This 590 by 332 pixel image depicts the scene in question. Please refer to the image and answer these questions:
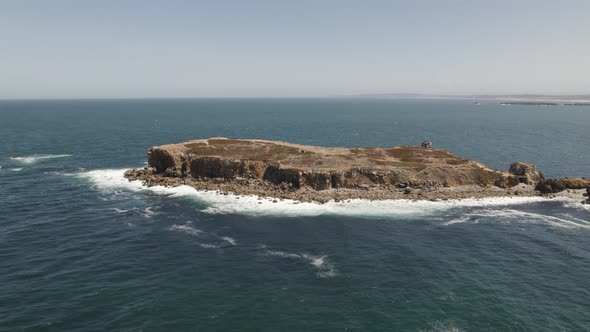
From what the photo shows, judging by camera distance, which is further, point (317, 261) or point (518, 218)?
point (518, 218)

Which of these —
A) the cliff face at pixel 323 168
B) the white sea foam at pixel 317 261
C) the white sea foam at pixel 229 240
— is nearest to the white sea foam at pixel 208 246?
the white sea foam at pixel 229 240

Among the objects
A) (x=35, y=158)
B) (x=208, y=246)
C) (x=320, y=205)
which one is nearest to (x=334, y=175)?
(x=320, y=205)

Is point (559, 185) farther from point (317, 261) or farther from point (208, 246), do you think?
point (208, 246)

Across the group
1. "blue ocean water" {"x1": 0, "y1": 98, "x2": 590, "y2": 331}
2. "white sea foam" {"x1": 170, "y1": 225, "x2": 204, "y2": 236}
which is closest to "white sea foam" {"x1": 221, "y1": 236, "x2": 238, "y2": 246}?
"blue ocean water" {"x1": 0, "y1": 98, "x2": 590, "y2": 331}

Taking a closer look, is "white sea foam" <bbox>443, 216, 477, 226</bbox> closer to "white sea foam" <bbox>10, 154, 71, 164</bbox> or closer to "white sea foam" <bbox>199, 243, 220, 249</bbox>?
"white sea foam" <bbox>199, 243, 220, 249</bbox>

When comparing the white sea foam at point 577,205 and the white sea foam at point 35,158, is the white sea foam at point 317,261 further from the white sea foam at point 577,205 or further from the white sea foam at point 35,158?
the white sea foam at point 35,158

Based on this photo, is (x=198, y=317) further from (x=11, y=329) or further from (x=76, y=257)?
(x=76, y=257)
